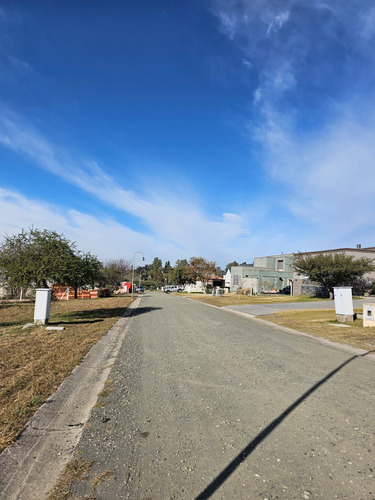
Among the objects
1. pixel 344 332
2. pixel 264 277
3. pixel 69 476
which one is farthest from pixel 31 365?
pixel 264 277

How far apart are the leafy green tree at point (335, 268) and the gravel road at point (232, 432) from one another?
27225mm

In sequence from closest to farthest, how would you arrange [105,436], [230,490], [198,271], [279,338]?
[230,490]
[105,436]
[279,338]
[198,271]

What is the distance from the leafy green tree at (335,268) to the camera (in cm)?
3059

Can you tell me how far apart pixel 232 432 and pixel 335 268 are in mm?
31490

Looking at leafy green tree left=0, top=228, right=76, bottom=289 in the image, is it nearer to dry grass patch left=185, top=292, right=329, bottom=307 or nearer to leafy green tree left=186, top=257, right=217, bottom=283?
dry grass patch left=185, top=292, right=329, bottom=307

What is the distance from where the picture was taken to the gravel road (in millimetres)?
2508

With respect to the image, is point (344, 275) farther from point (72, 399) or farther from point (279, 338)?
point (72, 399)

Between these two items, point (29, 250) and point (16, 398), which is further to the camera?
point (29, 250)

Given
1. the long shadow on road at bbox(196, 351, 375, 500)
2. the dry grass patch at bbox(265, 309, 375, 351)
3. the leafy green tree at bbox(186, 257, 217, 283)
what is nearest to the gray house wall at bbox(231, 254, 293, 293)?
the leafy green tree at bbox(186, 257, 217, 283)

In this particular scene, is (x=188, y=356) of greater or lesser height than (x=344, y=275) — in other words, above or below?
below

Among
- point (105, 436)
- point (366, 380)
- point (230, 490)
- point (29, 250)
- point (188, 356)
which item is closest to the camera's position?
point (230, 490)

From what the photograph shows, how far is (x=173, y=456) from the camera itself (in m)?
2.94

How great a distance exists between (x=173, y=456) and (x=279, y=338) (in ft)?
26.2

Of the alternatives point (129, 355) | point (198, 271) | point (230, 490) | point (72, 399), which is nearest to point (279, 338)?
point (129, 355)
